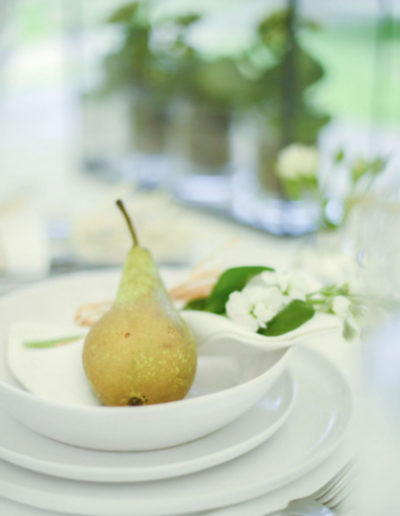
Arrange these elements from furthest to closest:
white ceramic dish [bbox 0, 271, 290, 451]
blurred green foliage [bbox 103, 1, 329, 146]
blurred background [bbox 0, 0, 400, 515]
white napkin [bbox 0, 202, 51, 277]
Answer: blurred green foliage [bbox 103, 1, 329, 146] < white napkin [bbox 0, 202, 51, 277] < blurred background [bbox 0, 0, 400, 515] < white ceramic dish [bbox 0, 271, 290, 451]

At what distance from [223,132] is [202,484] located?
2.80ft

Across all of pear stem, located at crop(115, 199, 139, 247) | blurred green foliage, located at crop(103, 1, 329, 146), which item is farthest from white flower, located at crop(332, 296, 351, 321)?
blurred green foliage, located at crop(103, 1, 329, 146)

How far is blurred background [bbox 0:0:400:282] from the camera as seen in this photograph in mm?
743

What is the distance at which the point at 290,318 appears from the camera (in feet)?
1.05

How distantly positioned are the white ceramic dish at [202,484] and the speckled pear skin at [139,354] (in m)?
0.04

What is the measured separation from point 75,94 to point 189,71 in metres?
0.59

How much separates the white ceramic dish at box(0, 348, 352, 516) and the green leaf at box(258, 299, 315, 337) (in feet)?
0.15

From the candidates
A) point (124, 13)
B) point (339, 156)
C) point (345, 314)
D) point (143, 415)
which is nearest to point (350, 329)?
point (345, 314)

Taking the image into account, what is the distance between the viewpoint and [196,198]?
1145 mm

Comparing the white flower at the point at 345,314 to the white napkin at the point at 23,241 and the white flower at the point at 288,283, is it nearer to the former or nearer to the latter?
the white flower at the point at 288,283

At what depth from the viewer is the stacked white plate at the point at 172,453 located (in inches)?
10.2

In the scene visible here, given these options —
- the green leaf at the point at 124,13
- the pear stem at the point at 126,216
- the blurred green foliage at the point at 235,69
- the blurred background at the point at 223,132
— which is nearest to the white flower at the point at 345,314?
the pear stem at the point at 126,216

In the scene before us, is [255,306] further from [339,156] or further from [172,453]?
[339,156]

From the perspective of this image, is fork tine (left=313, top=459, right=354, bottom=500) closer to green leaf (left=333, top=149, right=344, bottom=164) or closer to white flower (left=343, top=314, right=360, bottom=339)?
white flower (left=343, top=314, right=360, bottom=339)
